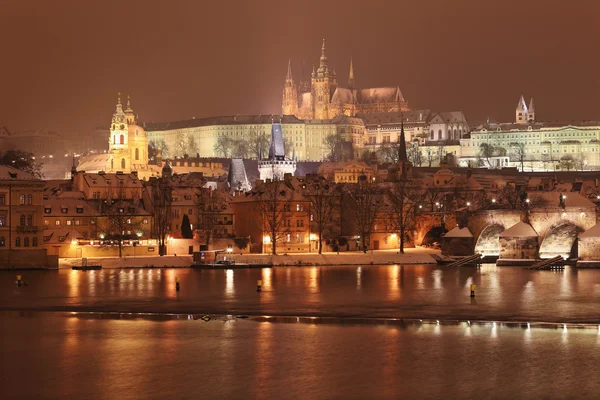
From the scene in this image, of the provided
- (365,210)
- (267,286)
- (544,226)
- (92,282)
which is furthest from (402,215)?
(92,282)

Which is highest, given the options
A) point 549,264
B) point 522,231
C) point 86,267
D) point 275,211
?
point 275,211

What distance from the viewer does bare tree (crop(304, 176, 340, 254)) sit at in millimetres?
66375

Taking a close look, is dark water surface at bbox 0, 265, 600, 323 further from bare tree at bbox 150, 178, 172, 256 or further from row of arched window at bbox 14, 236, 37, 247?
bare tree at bbox 150, 178, 172, 256

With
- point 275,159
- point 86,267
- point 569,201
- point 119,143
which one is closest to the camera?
point 86,267

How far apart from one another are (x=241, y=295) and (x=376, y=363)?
14.8 metres

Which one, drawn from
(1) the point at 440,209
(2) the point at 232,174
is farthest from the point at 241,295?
(2) the point at 232,174

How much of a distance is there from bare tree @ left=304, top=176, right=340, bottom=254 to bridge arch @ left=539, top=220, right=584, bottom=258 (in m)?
13.2

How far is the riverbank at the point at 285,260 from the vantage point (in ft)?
183

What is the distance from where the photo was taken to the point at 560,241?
190 feet

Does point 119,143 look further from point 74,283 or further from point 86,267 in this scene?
point 74,283

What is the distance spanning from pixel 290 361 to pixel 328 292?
15048 millimetres

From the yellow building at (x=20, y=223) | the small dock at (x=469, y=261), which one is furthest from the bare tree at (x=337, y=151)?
the yellow building at (x=20, y=223)

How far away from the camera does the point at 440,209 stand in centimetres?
7731

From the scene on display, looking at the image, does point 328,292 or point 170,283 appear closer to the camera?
point 328,292
